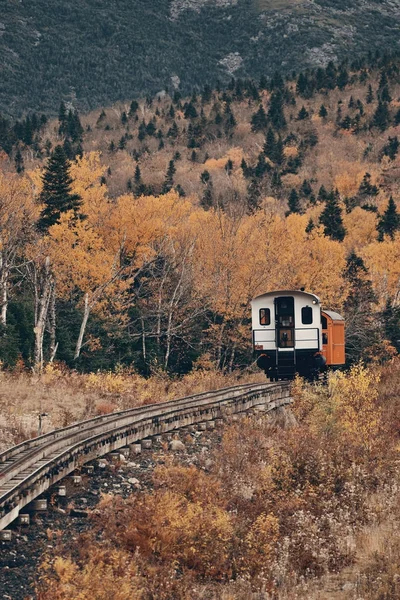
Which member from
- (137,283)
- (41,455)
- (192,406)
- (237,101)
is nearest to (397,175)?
(237,101)

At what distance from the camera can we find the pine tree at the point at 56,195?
140ft

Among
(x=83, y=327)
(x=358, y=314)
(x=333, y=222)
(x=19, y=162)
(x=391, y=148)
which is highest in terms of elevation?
(x=391, y=148)

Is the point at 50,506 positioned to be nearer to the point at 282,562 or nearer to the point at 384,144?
the point at 282,562

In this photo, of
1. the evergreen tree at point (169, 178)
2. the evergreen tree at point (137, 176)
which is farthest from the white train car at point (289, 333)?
the evergreen tree at point (137, 176)

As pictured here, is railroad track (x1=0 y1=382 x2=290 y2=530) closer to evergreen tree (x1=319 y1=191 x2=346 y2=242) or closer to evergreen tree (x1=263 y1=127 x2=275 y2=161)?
evergreen tree (x1=319 y1=191 x2=346 y2=242)

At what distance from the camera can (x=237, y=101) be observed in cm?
15512

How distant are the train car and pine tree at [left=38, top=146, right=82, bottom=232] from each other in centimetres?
1347

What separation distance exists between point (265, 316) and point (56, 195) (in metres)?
14.8

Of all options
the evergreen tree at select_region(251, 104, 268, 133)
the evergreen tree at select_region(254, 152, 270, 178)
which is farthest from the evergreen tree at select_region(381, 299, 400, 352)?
the evergreen tree at select_region(251, 104, 268, 133)

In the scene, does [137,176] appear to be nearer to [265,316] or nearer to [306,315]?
[265,316]

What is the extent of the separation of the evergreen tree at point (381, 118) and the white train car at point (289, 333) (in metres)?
106

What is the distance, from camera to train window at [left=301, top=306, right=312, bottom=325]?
3209cm

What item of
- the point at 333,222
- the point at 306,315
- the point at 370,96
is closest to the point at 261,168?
the point at 370,96

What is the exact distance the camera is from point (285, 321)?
32.7 metres
